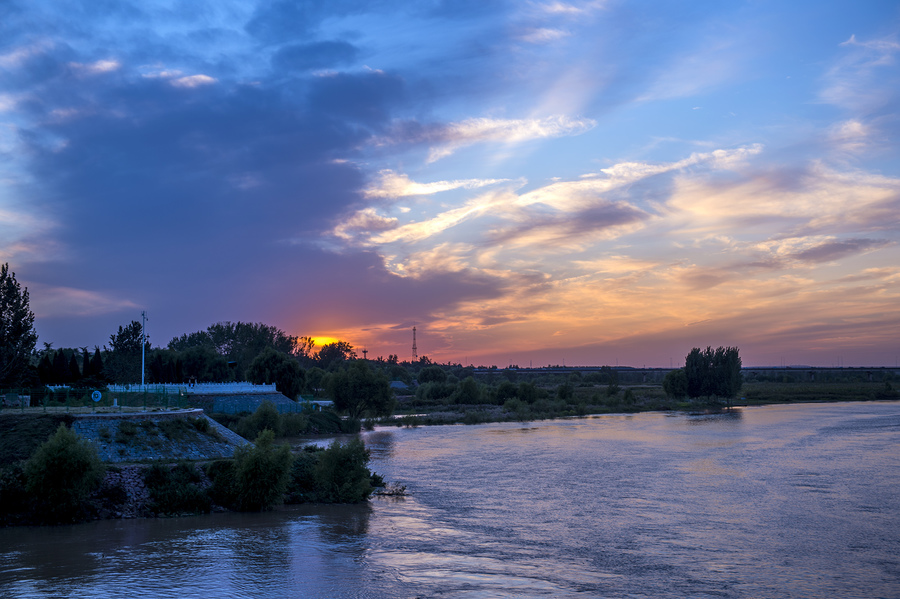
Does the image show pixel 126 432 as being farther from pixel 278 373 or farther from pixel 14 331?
pixel 278 373

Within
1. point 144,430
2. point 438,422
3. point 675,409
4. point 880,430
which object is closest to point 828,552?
point 144,430

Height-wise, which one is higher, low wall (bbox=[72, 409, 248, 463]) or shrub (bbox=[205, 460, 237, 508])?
low wall (bbox=[72, 409, 248, 463])

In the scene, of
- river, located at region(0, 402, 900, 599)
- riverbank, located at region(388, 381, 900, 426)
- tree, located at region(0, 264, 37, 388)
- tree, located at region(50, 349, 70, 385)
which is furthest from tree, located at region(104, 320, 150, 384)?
river, located at region(0, 402, 900, 599)

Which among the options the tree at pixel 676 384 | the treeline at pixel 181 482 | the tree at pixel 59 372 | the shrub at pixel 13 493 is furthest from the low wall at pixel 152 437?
the tree at pixel 676 384

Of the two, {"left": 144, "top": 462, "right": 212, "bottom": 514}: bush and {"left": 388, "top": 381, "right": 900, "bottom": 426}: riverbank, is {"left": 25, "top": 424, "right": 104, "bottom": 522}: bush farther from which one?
{"left": 388, "top": 381, "right": 900, "bottom": 426}: riverbank

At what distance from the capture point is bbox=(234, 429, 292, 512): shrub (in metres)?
30.6

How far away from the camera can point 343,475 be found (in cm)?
3350

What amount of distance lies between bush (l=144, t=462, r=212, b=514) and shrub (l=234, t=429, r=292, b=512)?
1710mm

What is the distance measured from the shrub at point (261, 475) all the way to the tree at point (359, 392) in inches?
1931

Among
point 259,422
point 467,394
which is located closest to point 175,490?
point 259,422

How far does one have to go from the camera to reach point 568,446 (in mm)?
57156

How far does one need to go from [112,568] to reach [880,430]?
70319mm

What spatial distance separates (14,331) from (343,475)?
33.7m

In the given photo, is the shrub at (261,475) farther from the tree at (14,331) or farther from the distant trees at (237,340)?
the distant trees at (237,340)
